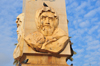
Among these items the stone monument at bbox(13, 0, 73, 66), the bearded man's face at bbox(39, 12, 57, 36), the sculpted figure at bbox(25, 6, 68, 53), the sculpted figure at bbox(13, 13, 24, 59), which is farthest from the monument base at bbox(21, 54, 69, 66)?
the bearded man's face at bbox(39, 12, 57, 36)

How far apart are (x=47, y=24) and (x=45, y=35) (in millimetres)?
515

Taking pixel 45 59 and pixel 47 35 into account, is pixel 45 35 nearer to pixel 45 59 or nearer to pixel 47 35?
pixel 47 35

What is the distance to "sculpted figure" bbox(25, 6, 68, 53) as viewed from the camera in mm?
4887

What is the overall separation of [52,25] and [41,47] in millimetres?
1201

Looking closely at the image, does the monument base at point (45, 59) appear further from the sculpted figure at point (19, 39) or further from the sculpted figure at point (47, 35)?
the sculpted figure at point (19, 39)

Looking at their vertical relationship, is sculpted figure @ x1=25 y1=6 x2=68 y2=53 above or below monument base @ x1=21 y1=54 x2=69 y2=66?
above

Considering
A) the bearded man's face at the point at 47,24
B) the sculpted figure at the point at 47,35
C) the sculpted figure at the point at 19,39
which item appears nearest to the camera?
the sculpted figure at the point at 47,35

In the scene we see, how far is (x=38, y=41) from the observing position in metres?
4.88

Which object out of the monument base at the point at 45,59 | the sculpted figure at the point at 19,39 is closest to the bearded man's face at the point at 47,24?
the monument base at the point at 45,59

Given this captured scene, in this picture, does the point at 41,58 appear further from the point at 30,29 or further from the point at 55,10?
the point at 55,10

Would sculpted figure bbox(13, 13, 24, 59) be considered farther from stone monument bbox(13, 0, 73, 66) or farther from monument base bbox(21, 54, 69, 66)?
monument base bbox(21, 54, 69, 66)

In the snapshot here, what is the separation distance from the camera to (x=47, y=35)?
529 centimetres

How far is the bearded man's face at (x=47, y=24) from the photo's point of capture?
5.30 m

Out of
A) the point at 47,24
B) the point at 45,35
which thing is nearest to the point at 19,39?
the point at 45,35
